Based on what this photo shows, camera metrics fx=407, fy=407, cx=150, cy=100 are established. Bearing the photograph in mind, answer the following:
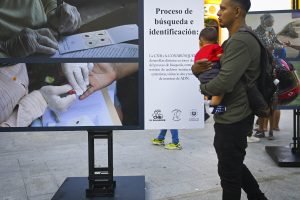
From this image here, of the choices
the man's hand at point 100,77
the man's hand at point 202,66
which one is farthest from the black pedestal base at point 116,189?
the man's hand at point 202,66

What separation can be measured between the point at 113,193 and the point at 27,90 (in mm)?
1322

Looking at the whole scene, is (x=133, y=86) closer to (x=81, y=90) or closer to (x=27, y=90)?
(x=81, y=90)

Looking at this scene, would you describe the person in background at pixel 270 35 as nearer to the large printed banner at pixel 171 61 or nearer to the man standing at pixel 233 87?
the large printed banner at pixel 171 61

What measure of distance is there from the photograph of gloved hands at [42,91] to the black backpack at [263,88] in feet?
3.96

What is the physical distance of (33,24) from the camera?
143 inches

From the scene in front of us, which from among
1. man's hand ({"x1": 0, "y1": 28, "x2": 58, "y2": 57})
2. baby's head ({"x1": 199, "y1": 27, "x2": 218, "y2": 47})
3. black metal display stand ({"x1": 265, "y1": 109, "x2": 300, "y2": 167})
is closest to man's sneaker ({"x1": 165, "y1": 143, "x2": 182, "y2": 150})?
black metal display stand ({"x1": 265, "y1": 109, "x2": 300, "y2": 167})

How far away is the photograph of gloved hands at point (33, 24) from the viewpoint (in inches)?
143

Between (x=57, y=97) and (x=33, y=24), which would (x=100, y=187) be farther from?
(x=33, y=24)

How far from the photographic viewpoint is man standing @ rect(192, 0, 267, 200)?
293 centimetres

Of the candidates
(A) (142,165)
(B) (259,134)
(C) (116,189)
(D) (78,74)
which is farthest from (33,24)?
(B) (259,134)

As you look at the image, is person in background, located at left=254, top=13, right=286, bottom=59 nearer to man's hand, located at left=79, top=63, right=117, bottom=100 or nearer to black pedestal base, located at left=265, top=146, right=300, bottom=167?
black pedestal base, located at left=265, top=146, right=300, bottom=167

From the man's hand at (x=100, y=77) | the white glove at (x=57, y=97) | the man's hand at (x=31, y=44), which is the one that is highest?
the man's hand at (x=31, y=44)

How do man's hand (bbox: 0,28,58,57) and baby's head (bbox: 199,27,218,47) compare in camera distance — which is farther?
man's hand (bbox: 0,28,58,57)

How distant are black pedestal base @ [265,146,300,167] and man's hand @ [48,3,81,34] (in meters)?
3.34
